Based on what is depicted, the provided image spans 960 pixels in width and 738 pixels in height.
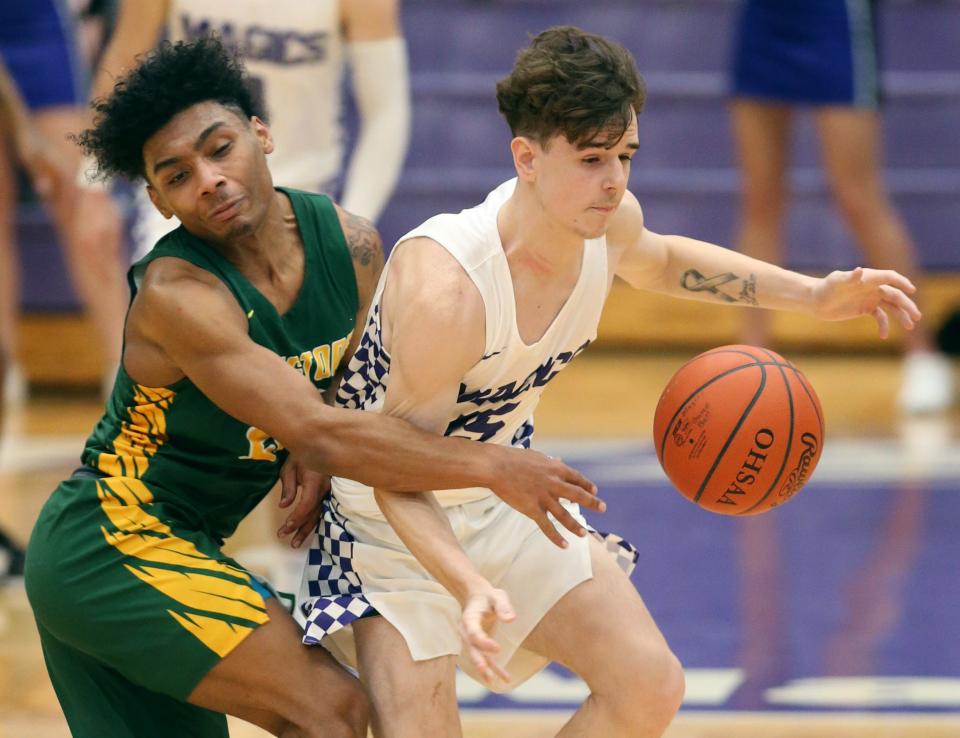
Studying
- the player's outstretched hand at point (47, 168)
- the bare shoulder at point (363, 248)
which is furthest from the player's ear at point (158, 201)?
the player's outstretched hand at point (47, 168)

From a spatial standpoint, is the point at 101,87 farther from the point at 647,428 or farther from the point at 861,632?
the point at 647,428

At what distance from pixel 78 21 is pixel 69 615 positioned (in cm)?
494

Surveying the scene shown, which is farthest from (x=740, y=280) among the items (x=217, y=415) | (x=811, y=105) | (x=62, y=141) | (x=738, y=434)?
(x=62, y=141)

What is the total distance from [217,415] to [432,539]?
0.49m

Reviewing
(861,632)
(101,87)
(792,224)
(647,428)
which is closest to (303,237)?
(101,87)

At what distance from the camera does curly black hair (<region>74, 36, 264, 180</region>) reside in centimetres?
283

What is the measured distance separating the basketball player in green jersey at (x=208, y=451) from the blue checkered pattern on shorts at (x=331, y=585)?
0.04 m

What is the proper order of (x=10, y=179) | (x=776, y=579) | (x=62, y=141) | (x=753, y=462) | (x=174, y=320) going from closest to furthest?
(x=174, y=320)
(x=753, y=462)
(x=776, y=579)
(x=62, y=141)
(x=10, y=179)

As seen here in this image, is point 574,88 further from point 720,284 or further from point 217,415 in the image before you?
point 217,415

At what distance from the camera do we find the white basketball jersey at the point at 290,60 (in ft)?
13.8

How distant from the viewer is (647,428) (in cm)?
650

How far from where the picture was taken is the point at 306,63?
169 inches

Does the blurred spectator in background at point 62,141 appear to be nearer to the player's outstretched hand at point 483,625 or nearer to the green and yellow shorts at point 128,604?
the green and yellow shorts at point 128,604

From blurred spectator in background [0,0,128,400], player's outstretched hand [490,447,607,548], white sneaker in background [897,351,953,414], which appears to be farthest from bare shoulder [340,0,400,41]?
white sneaker in background [897,351,953,414]
